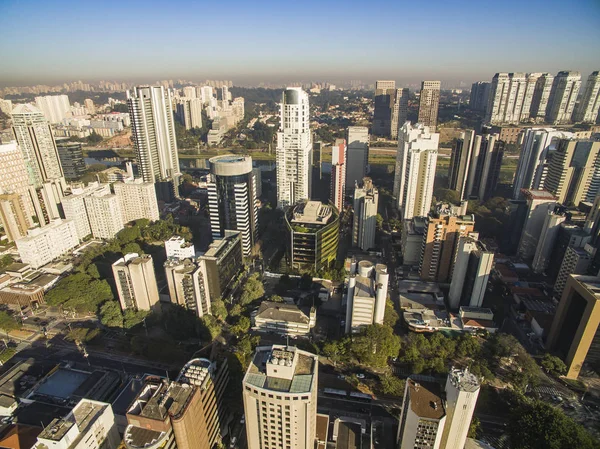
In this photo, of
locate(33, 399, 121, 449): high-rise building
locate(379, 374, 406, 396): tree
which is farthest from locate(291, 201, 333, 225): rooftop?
locate(33, 399, 121, 449): high-rise building

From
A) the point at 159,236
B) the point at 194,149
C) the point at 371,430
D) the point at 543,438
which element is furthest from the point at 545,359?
the point at 194,149

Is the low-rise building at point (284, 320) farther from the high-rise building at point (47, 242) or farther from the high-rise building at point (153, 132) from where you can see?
the high-rise building at point (153, 132)

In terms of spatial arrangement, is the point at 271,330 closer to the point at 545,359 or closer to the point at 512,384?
the point at 512,384

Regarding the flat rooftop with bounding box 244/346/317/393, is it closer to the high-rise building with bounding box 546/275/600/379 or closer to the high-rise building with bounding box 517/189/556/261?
the high-rise building with bounding box 546/275/600/379

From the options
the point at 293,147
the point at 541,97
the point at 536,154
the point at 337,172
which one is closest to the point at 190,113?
the point at 293,147

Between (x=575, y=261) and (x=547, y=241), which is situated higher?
(x=575, y=261)

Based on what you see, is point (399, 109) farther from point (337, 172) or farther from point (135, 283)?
point (135, 283)

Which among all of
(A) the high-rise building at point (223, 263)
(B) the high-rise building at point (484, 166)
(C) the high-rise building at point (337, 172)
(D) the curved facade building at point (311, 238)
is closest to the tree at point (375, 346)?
(D) the curved facade building at point (311, 238)
